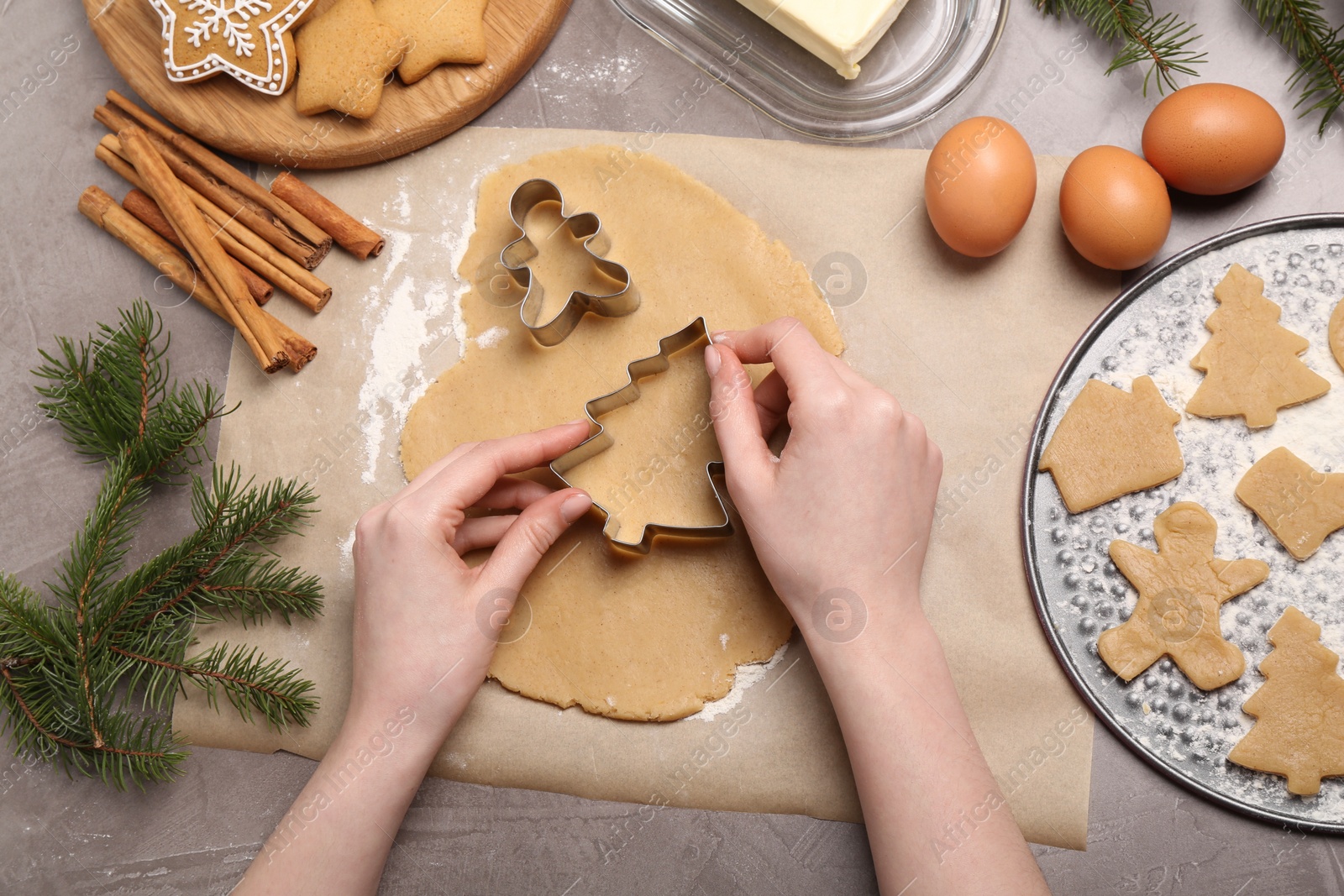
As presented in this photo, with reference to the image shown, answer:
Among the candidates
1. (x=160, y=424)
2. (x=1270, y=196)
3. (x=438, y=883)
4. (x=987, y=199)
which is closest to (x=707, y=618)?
(x=438, y=883)

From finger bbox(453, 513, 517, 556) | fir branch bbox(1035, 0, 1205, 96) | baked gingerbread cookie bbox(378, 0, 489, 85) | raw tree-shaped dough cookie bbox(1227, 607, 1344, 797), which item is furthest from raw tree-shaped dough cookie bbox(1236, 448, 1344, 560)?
baked gingerbread cookie bbox(378, 0, 489, 85)

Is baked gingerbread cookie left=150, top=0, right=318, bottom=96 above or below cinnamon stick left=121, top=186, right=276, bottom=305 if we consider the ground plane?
above

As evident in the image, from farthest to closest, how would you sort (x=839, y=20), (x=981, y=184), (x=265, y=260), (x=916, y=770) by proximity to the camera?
1. (x=265, y=260)
2. (x=839, y=20)
3. (x=981, y=184)
4. (x=916, y=770)

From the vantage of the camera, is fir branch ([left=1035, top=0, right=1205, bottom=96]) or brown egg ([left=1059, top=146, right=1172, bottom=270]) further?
fir branch ([left=1035, top=0, right=1205, bottom=96])

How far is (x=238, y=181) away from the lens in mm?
1645

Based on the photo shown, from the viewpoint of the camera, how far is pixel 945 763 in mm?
1319

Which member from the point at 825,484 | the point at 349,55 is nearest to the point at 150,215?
the point at 349,55

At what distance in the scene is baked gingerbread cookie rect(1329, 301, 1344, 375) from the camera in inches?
57.2

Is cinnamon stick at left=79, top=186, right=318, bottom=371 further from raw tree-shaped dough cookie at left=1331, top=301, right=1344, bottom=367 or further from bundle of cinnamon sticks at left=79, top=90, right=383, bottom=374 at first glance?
raw tree-shaped dough cookie at left=1331, top=301, right=1344, bottom=367

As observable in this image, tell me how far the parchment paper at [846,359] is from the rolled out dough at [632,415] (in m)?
0.05

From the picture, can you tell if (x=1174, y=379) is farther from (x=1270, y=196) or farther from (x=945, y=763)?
(x=945, y=763)

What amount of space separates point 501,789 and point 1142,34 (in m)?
1.85

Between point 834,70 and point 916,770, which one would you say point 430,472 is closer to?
point 916,770

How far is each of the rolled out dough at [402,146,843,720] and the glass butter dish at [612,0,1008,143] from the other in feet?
0.85
